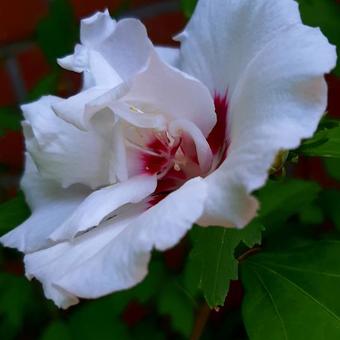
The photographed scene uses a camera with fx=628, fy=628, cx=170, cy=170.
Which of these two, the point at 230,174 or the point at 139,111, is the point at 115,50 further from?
the point at 230,174

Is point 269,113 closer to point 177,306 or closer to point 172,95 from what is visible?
point 172,95

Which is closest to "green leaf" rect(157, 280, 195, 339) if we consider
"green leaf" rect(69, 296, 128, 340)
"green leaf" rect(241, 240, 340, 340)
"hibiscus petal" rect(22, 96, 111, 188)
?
"green leaf" rect(69, 296, 128, 340)

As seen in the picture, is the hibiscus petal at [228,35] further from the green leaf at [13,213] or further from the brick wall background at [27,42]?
the brick wall background at [27,42]

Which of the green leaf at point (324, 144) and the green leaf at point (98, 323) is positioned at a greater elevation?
the green leaf at point (324, 144)

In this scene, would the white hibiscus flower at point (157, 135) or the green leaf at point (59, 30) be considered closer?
the white hibiscus flower at point (157, 135)

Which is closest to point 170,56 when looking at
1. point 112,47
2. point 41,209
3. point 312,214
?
point 112,47

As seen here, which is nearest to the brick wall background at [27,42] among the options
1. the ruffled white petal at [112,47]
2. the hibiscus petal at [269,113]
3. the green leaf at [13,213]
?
the green leaf at [13,213]

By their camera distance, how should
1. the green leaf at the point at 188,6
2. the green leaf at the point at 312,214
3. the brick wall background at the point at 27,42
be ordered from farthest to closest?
the brick wall background at the point at 27,42 → the green leaf at the point at 312,214 → the green leaf at the point at 188,6
